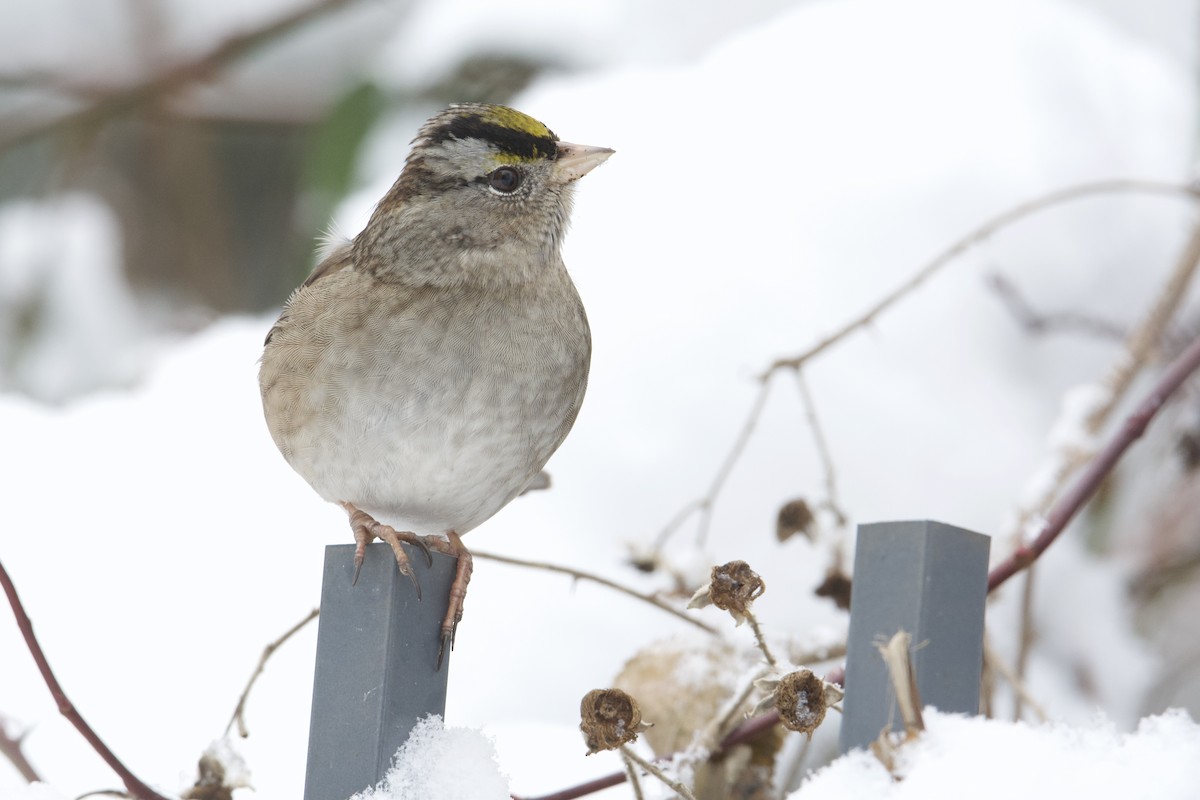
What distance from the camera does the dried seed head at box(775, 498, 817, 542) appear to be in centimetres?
198

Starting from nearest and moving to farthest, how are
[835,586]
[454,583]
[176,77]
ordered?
[454,583], [835,586], [176,77]

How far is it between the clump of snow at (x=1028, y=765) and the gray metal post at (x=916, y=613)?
63mm

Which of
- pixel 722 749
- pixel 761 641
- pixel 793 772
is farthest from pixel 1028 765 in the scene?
pixel 793 772

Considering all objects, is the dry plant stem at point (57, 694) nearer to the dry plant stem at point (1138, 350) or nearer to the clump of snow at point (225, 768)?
the clump of snow at point (225, 768)

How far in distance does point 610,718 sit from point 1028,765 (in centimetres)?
37

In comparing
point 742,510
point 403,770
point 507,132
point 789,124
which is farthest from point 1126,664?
point 403,770

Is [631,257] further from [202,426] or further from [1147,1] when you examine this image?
[1147,1]

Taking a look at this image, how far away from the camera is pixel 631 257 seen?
10.3ft

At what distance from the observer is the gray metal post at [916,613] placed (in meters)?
1.26

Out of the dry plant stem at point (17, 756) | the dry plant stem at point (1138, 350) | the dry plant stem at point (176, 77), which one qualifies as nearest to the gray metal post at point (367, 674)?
the dry plant stem at point (17, 756)

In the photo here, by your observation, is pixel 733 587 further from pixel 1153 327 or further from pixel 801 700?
pixel 1153 327

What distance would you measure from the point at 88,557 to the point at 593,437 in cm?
110

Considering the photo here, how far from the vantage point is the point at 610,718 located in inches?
50.8

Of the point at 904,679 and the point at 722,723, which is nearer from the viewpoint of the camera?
the point at 904,679
